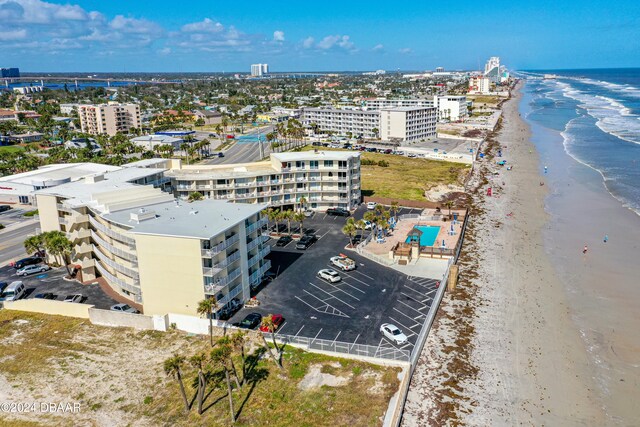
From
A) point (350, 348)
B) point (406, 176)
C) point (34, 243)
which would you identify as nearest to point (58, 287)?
point (34, 243)

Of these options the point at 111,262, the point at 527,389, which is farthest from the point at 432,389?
the point at 111,262

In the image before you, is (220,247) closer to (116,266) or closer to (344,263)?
(116,266)

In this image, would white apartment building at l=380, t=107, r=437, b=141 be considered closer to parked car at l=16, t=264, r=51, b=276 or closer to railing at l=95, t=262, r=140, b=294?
railing at l=95, t=262, r=140, b=294

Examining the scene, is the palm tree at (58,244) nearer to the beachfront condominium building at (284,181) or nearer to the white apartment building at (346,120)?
the beachfront condominium building at (284,181)

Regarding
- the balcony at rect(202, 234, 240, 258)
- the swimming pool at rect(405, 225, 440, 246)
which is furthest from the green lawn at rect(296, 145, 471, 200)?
the balcony at rect(202, 234, 240, 258)

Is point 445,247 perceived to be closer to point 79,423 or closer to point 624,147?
point 79,423
